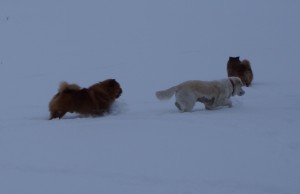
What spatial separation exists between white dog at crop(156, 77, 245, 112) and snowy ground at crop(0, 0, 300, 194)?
226mm

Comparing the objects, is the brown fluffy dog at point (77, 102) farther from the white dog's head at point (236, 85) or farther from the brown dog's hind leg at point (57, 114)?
the white dog's head at point (236, 85)

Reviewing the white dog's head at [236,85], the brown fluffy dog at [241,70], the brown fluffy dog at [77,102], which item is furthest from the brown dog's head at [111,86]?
the brown fluffy dog at [241,70]

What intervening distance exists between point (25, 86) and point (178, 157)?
23.5ft

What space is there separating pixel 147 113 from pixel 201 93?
97 cm

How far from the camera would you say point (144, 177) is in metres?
4.84

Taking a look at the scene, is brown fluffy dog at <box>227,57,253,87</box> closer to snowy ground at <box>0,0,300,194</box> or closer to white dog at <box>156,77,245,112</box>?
snowy ground at <box>0,0,300,194</box>

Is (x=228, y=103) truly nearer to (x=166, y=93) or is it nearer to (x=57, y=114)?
(x=166, y=93)

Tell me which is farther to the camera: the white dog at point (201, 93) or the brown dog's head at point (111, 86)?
the brown dog's head at point (111, 86)

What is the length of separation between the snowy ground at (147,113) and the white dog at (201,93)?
0.23 meters

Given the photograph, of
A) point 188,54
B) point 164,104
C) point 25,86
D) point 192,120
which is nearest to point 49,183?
point 192,120

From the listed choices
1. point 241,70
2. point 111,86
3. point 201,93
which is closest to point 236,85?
point 201,93

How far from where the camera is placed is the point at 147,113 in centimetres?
816

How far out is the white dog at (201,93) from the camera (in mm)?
8312

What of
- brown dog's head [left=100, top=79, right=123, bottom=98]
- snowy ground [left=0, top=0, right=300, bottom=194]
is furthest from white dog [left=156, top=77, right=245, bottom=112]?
brown dog's head [left=100, top=79, right=123, bottom=98]
